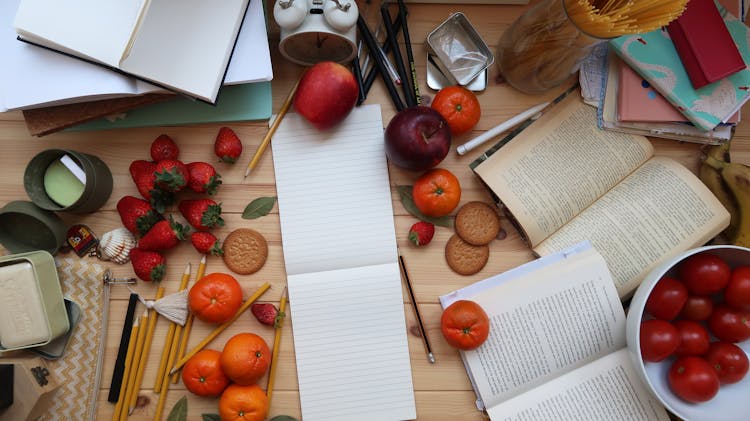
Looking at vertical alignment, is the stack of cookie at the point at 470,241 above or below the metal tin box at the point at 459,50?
below

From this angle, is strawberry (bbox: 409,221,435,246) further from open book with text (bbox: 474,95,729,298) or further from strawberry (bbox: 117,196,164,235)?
strawberry (bbox: 117,196,164,235)

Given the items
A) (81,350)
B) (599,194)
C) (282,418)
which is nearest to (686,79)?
(599,194)

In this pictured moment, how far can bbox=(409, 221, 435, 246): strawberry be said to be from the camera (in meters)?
0.86

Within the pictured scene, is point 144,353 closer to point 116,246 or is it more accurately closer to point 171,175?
point 116,246

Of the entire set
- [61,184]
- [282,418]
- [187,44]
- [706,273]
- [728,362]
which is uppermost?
[187,44]

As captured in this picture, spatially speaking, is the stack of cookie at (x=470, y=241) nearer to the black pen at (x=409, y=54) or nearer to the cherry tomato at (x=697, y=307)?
the black pen at (x=409, y=54)

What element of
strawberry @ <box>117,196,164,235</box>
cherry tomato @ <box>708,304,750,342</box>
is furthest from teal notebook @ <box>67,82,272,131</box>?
cherry tomato @ <box>708,304,750,342</box>

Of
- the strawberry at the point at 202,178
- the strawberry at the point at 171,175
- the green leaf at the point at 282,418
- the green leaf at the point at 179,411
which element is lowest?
the green leaf at the point at 282,418

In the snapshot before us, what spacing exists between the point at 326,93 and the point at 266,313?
0.39 meters

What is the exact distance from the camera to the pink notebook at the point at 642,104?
870mm

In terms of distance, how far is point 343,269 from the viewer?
88 centimetres

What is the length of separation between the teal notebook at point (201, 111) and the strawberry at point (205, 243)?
0.68ft

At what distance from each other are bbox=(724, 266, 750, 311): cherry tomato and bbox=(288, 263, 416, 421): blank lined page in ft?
1.81

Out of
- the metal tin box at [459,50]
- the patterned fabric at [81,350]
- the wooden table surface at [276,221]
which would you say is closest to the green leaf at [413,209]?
the wooden table surface at [276,221]
